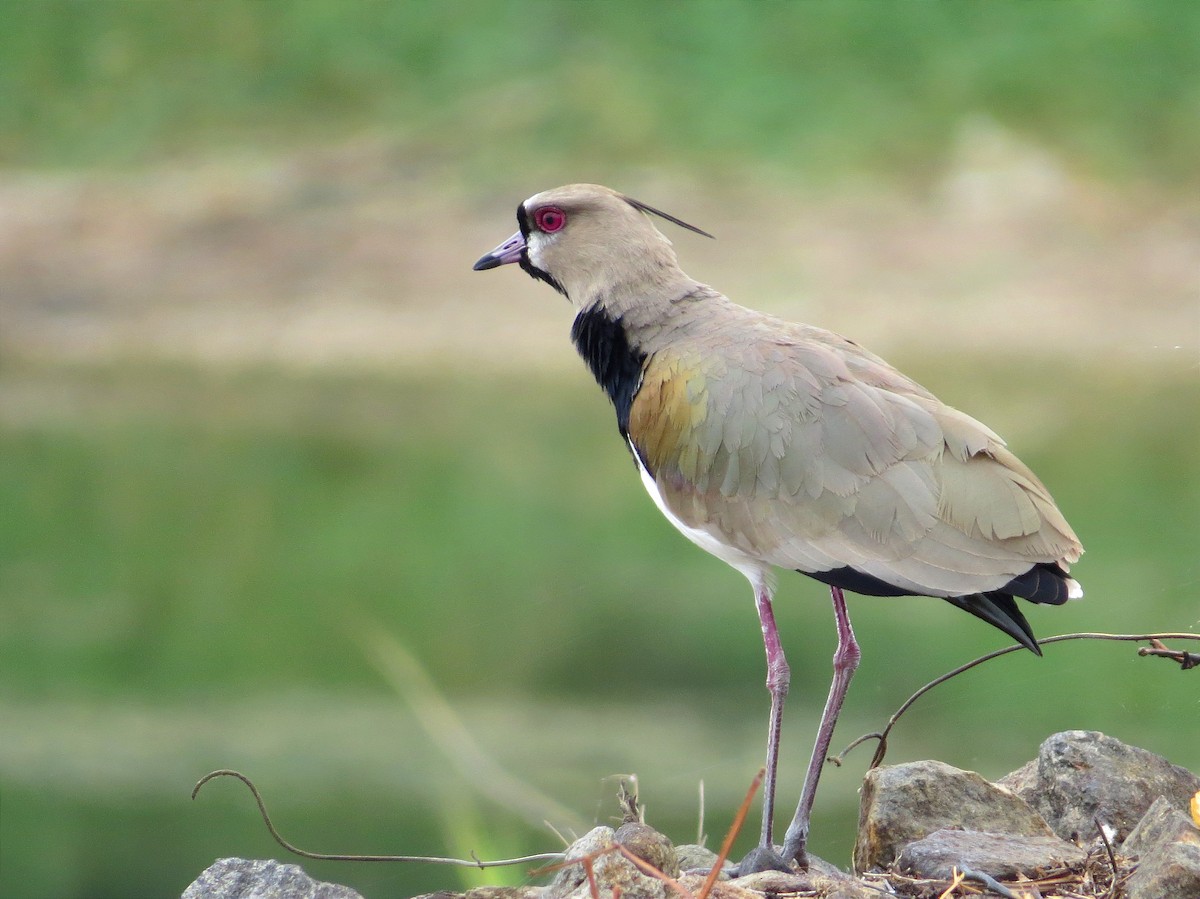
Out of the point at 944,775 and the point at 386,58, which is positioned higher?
the point at 386,58

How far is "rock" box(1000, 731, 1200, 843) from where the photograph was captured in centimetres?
233

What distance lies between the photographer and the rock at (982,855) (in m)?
2.03

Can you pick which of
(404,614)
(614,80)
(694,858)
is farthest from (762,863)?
(614,80)

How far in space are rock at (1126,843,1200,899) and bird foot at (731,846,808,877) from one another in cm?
62

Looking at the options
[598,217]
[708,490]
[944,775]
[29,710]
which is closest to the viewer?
[944,775]

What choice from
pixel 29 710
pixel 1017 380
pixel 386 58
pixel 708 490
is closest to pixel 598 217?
pixel 708 490

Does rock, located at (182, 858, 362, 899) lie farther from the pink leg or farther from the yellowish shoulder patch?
the yellowish shoulder patch

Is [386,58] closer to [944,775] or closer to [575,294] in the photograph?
[575,294]

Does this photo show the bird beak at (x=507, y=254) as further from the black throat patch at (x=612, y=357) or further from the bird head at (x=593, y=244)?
the black throat patch at (x=612, y=357)

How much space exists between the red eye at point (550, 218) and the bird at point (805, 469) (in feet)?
0.45

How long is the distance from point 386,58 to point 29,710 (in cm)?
498

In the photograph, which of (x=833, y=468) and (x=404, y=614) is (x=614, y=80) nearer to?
(x=404, y=614)

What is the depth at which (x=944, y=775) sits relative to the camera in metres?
2.31

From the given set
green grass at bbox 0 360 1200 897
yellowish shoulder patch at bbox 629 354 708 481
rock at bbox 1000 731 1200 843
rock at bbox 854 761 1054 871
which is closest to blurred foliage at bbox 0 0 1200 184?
green grass at bbox 0 360 1200 897
